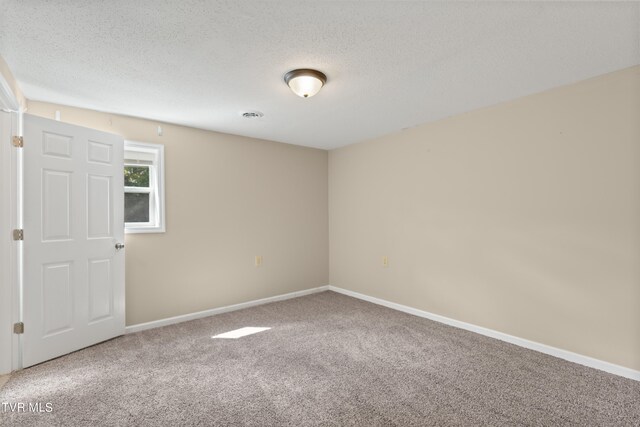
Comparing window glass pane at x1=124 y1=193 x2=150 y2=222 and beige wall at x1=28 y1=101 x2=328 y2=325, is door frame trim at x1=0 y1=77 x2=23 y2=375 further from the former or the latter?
window glass pane at x1=124 y1=193 x2=150 y2=222

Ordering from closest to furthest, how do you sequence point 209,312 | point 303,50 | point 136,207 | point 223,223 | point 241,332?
1. point 303,50
2. point 241,332
3. point 136,207
4. point 209,312
5. point 223,223

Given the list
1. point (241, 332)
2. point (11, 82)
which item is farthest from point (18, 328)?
point (11, 82)

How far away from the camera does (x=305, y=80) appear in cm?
236

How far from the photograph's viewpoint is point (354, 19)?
1740 millimetres

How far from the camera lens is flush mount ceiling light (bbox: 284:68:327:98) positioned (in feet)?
7.60

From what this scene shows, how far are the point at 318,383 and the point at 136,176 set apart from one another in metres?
2.94

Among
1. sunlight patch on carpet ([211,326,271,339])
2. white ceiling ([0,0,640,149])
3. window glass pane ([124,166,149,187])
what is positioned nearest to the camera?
white ceiling ([0,0,640,149])

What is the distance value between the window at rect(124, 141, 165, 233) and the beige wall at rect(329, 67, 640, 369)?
2777 mm

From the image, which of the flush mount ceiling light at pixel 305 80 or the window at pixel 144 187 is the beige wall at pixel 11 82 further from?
the flush mount ceiling light at pixel 305 80

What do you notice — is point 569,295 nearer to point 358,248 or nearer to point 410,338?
point 410,338

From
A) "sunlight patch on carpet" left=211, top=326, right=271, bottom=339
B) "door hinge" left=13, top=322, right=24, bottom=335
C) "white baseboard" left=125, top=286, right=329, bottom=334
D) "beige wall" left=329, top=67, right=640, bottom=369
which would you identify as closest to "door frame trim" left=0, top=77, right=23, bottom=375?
"door hinge" left=13, top=322, right=24, bottom=335

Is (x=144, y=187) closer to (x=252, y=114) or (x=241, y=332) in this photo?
(x=252, y=114)

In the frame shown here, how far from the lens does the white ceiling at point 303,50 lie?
167cm

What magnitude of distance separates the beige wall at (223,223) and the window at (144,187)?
0.29ft
